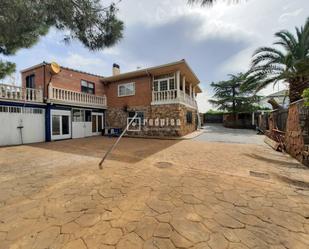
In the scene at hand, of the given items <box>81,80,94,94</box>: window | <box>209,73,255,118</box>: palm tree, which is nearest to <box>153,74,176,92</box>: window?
<box>81,80,94,94</box>: window

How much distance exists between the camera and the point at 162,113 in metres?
13.7

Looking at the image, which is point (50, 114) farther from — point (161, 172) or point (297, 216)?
point (297, 216)

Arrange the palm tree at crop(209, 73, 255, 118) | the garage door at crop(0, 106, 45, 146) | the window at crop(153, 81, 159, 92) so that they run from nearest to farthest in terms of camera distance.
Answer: the garage door at crop(0, 106, 45, 146)
the window at crop(153, 81, 159, 92)
the palm tree at crop(209, 73, 255, 118)

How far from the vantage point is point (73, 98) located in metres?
13.4

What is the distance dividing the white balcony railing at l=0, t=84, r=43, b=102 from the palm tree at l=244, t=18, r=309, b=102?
14121 mm

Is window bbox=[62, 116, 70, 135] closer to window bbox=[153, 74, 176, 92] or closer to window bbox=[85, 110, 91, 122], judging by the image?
window bbox=[85, 110, 91, 122]

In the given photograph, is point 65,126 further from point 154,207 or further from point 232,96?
point 232,96

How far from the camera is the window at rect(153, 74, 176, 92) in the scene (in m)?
13.7

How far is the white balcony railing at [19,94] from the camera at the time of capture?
32.7 feet

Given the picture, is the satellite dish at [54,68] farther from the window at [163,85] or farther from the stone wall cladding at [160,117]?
the window at [163,85]

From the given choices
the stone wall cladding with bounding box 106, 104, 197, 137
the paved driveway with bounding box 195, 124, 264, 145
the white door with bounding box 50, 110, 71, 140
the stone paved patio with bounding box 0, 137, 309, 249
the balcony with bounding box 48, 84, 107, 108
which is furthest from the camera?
the stone wall cladding with bounding box 106, 104, 197, 137

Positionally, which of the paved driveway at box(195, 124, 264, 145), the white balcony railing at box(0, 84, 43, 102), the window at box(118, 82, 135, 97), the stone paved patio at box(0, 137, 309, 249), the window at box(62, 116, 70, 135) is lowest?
the stone paved patio at box(0, 137, 309, 249)

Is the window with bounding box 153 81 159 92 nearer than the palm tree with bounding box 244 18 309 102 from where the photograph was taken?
No

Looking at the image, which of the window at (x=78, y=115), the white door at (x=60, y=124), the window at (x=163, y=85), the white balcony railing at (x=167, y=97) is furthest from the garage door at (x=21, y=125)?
the window at (x=163, y=85)
